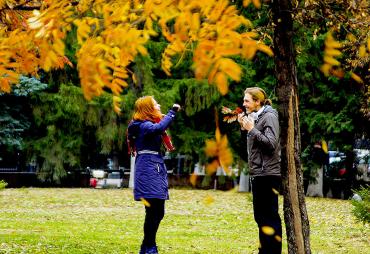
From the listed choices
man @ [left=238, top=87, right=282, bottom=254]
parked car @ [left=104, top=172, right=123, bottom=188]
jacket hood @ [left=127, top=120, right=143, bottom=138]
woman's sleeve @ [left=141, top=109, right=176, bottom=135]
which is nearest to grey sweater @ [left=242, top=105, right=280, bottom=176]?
man @ [left=238, top=87, right=282, bottom=254]

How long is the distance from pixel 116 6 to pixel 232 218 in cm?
1075

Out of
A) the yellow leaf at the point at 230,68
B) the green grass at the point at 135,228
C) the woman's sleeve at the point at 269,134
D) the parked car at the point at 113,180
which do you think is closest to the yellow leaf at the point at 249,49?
the yellow leaf at the point at 230,68

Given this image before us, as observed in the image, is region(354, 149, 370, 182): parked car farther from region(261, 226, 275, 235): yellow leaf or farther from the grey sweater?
the grey sweater

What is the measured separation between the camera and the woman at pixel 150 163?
765 centimetres

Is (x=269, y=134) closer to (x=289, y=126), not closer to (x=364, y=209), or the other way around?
(x=289, y=126)

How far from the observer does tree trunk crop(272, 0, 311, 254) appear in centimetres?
666

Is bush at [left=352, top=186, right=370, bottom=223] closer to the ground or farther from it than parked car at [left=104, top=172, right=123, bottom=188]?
closer to the ground

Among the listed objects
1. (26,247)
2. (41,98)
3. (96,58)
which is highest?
(41,98)

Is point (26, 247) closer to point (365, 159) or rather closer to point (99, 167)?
point (365, 159)

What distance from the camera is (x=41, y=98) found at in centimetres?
2966

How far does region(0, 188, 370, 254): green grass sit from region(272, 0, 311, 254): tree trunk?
1.16 meters

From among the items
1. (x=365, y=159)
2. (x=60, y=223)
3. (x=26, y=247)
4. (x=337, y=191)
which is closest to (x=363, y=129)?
(x=365, y=159)

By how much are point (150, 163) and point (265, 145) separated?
4.82ft

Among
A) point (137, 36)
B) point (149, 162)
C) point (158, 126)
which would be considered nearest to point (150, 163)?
point (149, 162)
